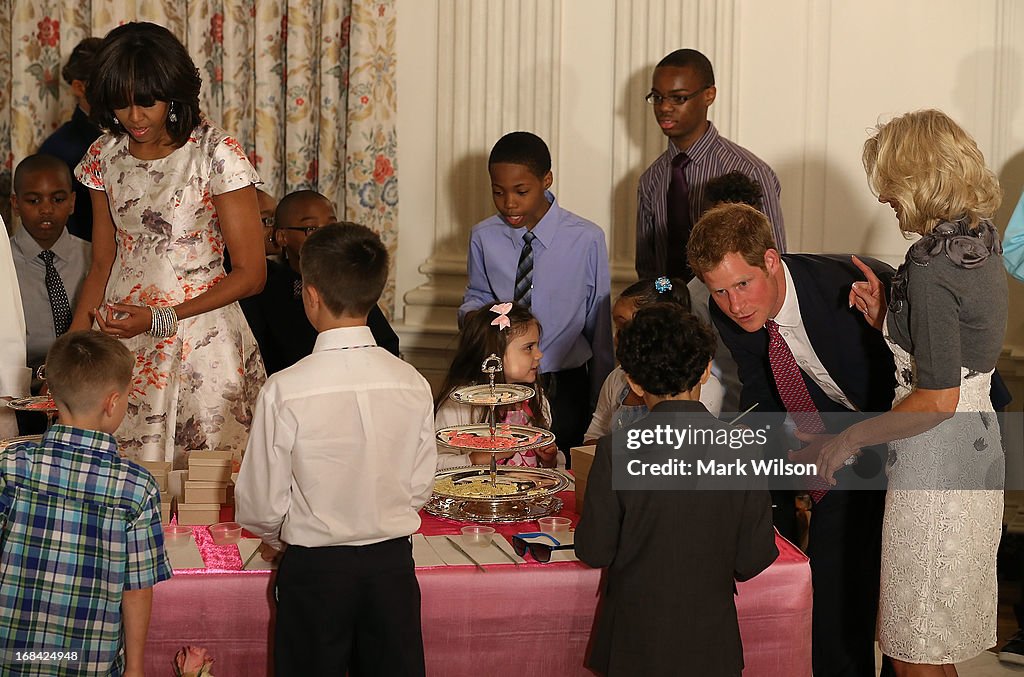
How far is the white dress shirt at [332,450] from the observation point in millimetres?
2217

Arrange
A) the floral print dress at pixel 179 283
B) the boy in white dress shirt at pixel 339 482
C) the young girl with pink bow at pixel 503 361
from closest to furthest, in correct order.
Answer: the boy in white dress shirt at pixel 339 482 → the floral print dress at pixel 179 283 → the young girl with pink bow at pixel 503 361

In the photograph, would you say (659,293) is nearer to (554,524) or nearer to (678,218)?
(678,218)

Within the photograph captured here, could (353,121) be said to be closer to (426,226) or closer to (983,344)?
(426,226)

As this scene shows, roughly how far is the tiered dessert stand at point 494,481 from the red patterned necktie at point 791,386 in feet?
2.01

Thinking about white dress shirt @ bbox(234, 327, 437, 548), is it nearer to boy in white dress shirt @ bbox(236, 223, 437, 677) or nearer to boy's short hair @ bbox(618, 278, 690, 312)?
boy in white dress shirt @ bbox(236, 223, 437, 677)

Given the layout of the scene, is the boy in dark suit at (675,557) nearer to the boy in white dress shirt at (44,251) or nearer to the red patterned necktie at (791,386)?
the red patterned necktie at (791,386)

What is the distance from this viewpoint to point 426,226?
17.3 ft

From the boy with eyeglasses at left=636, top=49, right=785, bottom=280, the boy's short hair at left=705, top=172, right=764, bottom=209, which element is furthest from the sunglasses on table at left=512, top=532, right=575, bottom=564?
the boy with eyeglasses at left=636, top=49, right=785, bottom=280

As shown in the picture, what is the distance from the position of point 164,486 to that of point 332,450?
65 cm

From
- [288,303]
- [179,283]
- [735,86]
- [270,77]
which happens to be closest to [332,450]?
[179,283]

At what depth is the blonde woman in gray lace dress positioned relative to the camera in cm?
246

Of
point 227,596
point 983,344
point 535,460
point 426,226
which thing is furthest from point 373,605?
point 426,226

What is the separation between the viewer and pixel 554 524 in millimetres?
2619

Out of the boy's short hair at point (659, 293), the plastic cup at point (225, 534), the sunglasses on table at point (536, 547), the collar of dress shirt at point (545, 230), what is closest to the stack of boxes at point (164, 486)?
the plastic cup at point (225, 534)
